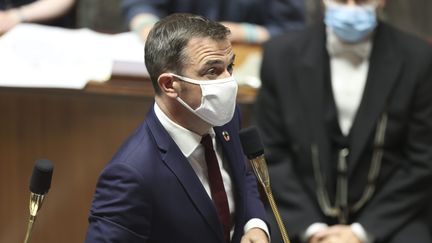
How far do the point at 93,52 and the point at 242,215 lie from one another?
39.7 inches

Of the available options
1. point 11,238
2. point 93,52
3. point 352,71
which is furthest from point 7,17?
point 352,71

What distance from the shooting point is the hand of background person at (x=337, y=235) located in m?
2.10

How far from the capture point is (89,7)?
3.09 m

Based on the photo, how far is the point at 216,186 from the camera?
4.57ft

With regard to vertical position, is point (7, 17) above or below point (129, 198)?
below

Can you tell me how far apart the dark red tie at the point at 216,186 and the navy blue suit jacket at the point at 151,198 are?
0.08ft

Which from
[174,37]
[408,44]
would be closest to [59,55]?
[408,44]

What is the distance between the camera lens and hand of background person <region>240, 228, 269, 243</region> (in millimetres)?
1377

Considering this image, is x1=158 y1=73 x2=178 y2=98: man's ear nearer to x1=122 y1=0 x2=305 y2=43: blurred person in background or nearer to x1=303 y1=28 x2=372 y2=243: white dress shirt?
x1=303 y1=28 x2=372 y2=243: white dress shirt

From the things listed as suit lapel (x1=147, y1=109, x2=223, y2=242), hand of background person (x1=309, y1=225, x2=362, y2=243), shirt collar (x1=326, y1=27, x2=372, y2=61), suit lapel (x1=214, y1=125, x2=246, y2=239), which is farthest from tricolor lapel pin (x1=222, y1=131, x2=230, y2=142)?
shirt collar (x1=326, y1=27, x2=372, y2=61)

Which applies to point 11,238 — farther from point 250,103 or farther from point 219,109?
point 219,109

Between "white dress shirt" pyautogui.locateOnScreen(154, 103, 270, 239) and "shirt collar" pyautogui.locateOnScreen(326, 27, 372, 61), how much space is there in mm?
866

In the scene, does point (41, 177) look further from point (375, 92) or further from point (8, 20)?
point (8, 20)

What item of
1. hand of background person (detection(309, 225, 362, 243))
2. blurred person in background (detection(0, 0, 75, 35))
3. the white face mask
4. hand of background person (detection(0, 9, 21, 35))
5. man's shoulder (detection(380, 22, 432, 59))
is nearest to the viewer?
the white face mask
